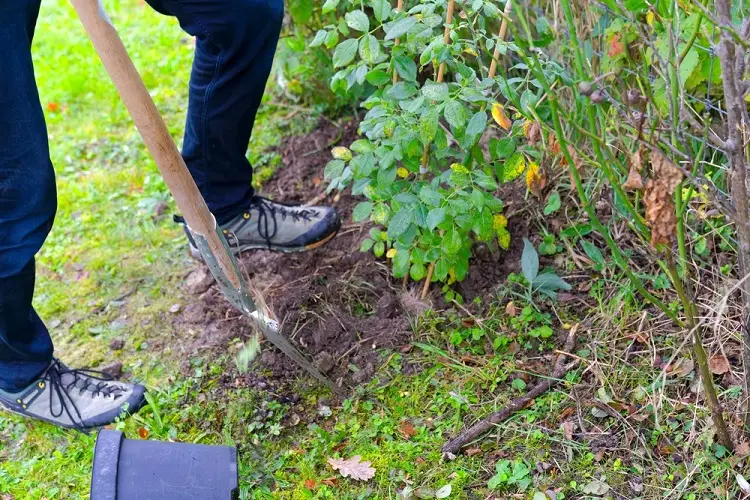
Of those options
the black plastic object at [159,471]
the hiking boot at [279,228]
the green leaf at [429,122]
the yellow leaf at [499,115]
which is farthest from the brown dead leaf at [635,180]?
the hiking boot at [279,228]

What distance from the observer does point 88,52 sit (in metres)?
4.83

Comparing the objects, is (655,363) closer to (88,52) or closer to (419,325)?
(419,325)

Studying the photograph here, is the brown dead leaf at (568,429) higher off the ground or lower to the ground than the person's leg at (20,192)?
lower

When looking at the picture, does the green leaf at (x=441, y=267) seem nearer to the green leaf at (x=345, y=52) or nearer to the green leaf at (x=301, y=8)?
the green leaf at (x=345, y=52)

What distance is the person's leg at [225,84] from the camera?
2330mm

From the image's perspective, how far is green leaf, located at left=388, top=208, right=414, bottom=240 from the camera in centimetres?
217

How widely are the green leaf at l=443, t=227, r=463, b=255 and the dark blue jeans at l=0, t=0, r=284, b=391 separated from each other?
89 centimetres

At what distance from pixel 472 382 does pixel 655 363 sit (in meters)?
0.55

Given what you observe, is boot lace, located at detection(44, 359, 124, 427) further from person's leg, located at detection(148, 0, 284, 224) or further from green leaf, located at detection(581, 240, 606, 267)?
green leaf, located at detection(581, 240, 606, 267)

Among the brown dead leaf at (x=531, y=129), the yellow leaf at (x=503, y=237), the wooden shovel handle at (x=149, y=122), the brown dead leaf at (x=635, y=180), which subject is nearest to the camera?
the brown dead leaf at (x=635, y=180)

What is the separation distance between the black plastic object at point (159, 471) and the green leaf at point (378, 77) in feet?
3.67

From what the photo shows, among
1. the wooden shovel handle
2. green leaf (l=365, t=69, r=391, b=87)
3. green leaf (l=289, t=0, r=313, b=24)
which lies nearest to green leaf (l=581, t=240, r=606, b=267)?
green leaf (l=365, t=69, r=391, b=87)

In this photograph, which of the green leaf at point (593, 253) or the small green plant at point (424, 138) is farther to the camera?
the green leaf at point (593, 253)

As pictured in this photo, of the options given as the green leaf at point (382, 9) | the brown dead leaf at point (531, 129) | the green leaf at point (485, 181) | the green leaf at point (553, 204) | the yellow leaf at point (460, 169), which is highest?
the green leaf at point (382, 9)
